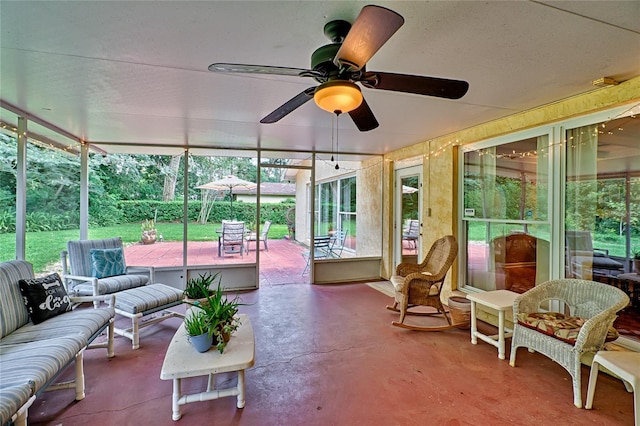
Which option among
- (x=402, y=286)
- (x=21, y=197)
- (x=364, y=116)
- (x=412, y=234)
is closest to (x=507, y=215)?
(x=402, y=286)

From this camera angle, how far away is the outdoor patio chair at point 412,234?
531 centimetres

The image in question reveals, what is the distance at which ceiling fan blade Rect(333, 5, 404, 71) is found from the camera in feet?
4.04

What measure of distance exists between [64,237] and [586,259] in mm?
6276

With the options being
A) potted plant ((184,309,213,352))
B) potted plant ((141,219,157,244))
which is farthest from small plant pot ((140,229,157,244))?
potted plant ((184,309,213,352))

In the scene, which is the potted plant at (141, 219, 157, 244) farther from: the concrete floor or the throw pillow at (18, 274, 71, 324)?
the throw pillow at (18, 274, 71, 324)

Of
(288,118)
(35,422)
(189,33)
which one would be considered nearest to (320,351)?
(35,422)

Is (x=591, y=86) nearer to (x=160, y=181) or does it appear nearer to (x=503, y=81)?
(x=503, y=81)

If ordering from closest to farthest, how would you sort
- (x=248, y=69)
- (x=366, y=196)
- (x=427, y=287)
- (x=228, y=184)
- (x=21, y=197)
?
(x=248, y=69)
(x=21, y=197)
(x=427, y=287)
(x=228, y=184)
(x=366, y=196)

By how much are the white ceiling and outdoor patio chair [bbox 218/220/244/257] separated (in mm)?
2281

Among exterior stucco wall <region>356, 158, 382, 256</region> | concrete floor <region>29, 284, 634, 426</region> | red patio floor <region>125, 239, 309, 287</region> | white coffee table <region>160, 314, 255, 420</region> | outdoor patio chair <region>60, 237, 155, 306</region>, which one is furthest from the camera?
exterior stucco wall <region>356, 158, 382, 256</region>

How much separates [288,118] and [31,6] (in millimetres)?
2262

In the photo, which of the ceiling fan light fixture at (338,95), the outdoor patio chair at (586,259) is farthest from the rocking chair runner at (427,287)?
the ceiling fan light fixture at (338,95)

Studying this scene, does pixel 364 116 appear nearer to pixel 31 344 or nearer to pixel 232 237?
pixel 31 344

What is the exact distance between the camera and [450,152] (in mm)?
4301
